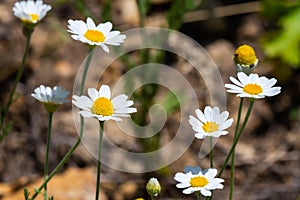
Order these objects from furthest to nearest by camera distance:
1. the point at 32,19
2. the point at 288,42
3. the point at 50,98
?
the point at 288,42
the point at 32,19
the point at 50,98

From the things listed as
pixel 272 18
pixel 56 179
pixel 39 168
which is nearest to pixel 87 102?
pixel 56 179

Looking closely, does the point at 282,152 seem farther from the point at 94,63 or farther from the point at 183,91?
the point at 94,63

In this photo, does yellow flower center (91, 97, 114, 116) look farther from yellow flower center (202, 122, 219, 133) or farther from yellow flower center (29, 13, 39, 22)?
yellow flower center (29, 13, 39, 22)

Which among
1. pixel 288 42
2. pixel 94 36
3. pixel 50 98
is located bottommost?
pixel 50 98

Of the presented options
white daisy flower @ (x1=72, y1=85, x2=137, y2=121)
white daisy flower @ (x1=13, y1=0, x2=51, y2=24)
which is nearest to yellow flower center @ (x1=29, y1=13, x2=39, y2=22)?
white daisy flower @ (x1=13, y1=0, x2=51, y2=24)

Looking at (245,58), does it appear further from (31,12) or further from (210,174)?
(31,12)

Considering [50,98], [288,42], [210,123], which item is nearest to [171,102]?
[288,42]
